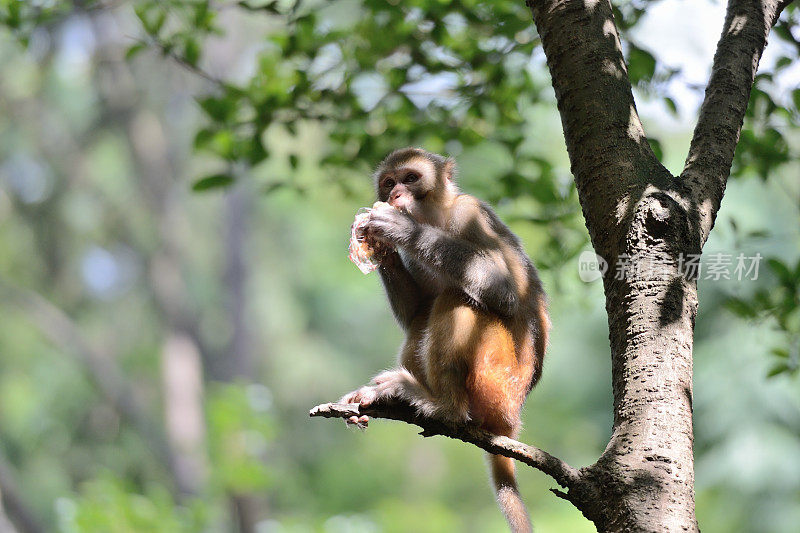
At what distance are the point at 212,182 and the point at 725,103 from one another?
8.19 ft

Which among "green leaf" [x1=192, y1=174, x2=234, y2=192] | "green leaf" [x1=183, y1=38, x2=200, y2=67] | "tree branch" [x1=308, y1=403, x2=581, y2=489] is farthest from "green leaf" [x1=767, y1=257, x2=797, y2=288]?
"green leaf" [x1=183, y1=38, x2=200, y2=67]

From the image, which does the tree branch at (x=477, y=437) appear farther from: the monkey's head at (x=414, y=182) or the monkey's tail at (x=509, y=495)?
the monkey's head at (x=414, y=182)

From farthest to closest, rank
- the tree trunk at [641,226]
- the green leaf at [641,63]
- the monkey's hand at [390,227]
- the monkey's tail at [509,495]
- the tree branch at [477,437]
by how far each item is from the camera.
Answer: the green leaf at [641,63]
the monkey's hand at [390,227]
the monkey's tail at [509,495]
the tree branch at [477,437]
the tree trunk at [641,226]

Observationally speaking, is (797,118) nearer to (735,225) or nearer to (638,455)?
(735,225)

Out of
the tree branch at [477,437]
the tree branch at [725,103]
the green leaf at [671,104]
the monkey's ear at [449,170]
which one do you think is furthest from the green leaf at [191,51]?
the tree branch at [725,103]

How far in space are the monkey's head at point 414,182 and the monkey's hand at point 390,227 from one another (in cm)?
37

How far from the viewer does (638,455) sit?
186 cm

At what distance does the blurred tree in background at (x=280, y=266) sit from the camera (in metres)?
4.00

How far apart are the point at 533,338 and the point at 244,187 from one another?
14.0 m

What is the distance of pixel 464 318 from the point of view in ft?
10.0

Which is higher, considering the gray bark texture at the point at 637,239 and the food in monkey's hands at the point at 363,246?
the food in monkey's hands at the point at 363,246

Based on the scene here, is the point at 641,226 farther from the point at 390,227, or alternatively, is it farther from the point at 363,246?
the point at 363,246

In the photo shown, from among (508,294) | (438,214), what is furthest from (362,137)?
(508,294)

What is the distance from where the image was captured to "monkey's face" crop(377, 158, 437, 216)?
3723 millimetres
